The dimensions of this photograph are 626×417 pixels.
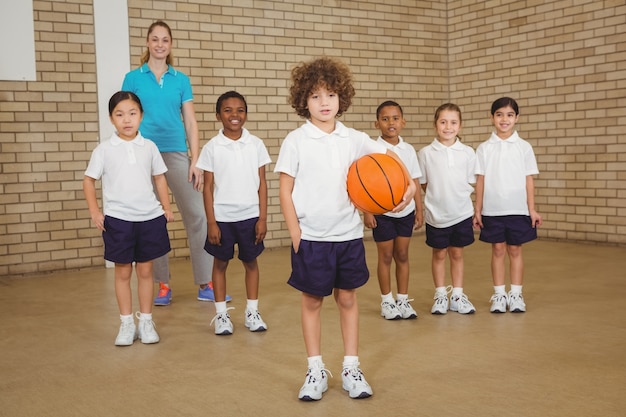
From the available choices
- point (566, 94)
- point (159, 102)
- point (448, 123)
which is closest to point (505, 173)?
point (448, 123)

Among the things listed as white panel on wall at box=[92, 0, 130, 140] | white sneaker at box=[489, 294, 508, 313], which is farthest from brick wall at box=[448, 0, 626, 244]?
white panel on wall at box=[92, 0, 130, 140]

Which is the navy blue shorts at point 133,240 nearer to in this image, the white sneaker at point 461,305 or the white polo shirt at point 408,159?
the white polo shirt at point 408,159

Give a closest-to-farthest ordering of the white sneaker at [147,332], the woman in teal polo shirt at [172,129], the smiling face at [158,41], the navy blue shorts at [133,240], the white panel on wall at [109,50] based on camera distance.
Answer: the navy blue shorts at [133,240], the white sneaker at [147,332], the smiling face at [158,41], the woman in teal polo shirt at [172,129], the white panel on wall at [109,50]

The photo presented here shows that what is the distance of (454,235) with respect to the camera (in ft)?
14.2

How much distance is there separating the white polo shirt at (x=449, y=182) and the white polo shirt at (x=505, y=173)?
0.09 metres

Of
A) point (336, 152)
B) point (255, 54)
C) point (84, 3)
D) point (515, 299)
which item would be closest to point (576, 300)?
point (515, 299)

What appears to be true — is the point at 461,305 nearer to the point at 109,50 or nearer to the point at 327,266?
the point at 327,266

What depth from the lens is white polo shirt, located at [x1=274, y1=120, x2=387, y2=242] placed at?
9.18 feet

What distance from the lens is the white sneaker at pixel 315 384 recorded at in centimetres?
277

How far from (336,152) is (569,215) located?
219 inches

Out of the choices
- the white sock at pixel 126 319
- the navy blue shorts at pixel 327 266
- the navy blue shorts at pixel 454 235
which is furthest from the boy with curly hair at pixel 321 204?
the navy blue shorts at pixel 454 235

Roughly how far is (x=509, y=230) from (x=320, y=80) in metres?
2.06

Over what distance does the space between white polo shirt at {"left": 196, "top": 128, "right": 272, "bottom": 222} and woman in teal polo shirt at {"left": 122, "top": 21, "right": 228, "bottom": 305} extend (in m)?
0.53

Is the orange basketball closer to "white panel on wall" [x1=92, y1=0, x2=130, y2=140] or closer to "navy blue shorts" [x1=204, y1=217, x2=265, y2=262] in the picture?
"navy blue shorts" [x1=204, y1=217, x2=265, y2=262]
